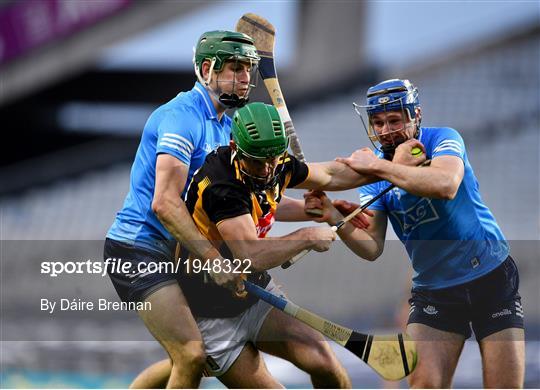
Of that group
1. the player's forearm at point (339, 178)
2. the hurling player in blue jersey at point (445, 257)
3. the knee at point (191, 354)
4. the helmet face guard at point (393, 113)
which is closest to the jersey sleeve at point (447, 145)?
the hurling player in blue jersey at point (445, 257)

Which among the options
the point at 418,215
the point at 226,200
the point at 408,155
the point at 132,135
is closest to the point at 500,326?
the point at 418,215

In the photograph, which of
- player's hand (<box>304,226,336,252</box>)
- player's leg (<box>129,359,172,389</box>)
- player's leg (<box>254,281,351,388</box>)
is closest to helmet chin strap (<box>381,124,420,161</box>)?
player's hand (<box>304,226,336,252</box>)

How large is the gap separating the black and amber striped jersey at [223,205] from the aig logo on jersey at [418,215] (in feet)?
1.65

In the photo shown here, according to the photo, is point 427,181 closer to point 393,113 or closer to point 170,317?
point 393,113

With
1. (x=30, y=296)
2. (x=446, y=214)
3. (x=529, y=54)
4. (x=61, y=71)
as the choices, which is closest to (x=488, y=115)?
(x=529, y=54)

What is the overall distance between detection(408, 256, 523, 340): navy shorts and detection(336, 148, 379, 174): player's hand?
2.05 feet

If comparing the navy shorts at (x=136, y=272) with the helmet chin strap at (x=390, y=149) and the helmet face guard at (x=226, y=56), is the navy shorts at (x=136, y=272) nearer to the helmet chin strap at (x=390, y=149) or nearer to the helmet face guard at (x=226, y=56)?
the helmet face guard at (x=226, y=56)

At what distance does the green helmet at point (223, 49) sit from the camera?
4.86 m

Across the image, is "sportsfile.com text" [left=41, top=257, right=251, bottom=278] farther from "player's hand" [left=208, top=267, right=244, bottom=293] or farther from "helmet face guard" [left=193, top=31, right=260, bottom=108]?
"helmet face guard" [left=193, top=31, right=260, bottom=108]

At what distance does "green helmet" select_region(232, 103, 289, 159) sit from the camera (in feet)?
14.3

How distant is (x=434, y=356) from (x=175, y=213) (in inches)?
50.3

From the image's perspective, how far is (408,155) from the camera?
4699 millimetres

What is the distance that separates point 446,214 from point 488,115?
36.0 ft

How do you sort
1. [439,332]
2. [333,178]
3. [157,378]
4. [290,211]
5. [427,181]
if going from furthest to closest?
[157,378] < [290,211] < [333,178] < [439,332] < [427,181]
